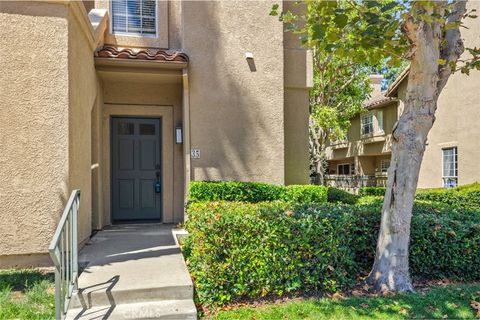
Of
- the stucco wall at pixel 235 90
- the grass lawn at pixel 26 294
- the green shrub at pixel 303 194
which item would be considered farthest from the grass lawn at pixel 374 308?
the stucco wall at pixel 235 90

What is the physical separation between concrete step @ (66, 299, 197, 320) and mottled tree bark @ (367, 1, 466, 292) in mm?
2610

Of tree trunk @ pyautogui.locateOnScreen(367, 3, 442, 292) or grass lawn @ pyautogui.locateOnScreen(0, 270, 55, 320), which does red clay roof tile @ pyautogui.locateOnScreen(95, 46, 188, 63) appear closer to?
grass lawn @ pyautogui.locateOnScreen(0, 270, 55, 320)

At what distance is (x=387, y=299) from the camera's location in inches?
166

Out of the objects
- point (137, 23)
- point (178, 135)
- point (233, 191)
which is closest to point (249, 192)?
point (233, 191)

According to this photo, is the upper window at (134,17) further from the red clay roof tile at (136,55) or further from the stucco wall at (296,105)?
the stucco wall at (296,105)

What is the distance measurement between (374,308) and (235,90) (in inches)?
227

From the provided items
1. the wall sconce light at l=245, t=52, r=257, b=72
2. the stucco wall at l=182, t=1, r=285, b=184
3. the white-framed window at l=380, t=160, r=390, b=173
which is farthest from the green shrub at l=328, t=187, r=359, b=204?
the white-framed window at l=380, t=160, r=390, b=173

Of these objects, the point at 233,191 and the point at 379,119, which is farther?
the point at 379,119

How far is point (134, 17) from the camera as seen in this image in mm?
8500

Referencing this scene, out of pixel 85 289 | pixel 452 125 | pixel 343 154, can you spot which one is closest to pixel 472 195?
pixel 452 125

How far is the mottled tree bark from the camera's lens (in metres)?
4.36

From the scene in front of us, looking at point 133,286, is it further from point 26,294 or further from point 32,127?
point 32,127

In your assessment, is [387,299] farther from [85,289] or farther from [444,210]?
[85,289]

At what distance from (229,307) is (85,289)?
1.77 meters
